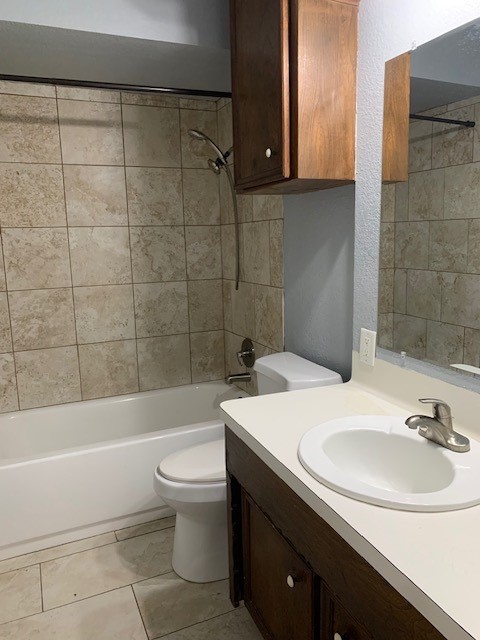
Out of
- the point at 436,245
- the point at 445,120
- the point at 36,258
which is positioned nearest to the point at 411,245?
the point at 436,245

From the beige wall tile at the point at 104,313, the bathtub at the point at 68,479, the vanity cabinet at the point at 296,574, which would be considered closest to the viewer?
the vanity cabinet at the point at 296,574

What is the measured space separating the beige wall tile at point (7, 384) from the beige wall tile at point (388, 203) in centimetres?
210

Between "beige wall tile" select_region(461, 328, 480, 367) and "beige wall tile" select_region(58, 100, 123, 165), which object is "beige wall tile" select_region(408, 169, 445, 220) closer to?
"beige wall tile" select_region(461, 328, 480, 367)

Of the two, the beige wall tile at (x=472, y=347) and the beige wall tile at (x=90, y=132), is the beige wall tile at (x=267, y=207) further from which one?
the beige wall tile at (x=472, y=347)

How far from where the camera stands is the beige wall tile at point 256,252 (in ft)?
7.73

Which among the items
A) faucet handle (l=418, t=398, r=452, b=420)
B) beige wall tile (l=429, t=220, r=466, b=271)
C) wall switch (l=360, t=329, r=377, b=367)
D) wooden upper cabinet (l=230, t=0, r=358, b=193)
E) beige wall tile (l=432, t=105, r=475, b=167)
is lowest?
faucet handle (l=418, t=398, r=452, b=420)

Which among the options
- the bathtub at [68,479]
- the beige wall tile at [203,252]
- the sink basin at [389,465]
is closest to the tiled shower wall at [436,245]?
the sink basin at [389,465]

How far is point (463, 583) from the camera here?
2.35 ft

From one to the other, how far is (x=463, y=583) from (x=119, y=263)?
7.87 ft

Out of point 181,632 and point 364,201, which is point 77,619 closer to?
point 181,632

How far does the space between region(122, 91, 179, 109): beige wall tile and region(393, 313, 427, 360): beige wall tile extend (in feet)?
6.45

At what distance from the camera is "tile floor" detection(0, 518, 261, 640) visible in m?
1.67

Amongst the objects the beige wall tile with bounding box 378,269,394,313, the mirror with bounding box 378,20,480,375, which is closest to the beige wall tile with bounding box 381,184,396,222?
the mirror with bounding box 378,20,480,375

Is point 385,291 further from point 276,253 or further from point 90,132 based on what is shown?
point 90,132
